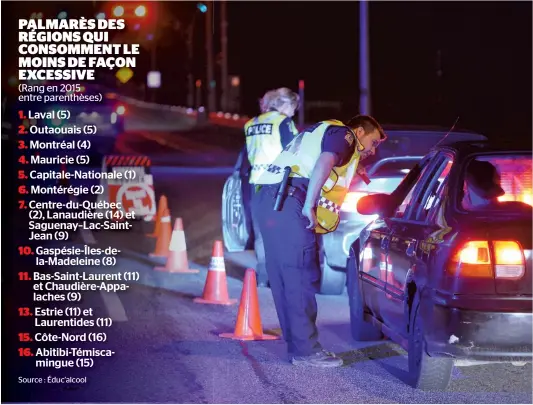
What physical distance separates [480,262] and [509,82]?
32865mm

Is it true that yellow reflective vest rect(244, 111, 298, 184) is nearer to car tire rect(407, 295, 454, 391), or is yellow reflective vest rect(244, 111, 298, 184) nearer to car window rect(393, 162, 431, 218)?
car window rect(393, 162, 431, 218)

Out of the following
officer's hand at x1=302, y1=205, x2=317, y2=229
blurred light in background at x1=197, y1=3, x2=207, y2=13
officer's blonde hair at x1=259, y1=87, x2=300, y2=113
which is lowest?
officer's hand at x1=302, y1=205, x2=317, y2=229

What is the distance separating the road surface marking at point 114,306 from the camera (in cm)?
932

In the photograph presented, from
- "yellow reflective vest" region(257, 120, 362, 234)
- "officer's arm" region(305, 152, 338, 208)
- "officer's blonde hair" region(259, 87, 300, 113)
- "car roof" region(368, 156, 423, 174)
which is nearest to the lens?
"officer's arm" region(305, 152, 338, 208)

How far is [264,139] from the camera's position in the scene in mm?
9727

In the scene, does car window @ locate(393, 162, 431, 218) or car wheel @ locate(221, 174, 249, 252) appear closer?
car window @ locate(393, 162, 431, 218)

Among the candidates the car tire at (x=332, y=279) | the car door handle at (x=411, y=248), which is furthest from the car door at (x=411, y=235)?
the car tire at (x=332, y=279)

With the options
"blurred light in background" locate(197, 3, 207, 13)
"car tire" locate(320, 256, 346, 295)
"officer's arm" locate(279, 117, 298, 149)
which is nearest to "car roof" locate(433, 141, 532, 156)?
"officer's arm" locate(279, 117, 298, 149)

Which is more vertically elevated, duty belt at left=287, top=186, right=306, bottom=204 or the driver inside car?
the driver inside car

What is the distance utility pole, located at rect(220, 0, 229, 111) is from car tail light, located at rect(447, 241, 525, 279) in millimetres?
45006

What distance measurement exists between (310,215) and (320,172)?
0.29 m

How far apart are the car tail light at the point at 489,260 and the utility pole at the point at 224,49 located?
45.0 m

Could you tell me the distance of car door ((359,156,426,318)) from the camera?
7470 mm

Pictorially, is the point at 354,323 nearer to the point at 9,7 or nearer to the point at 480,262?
the point at 480,262
